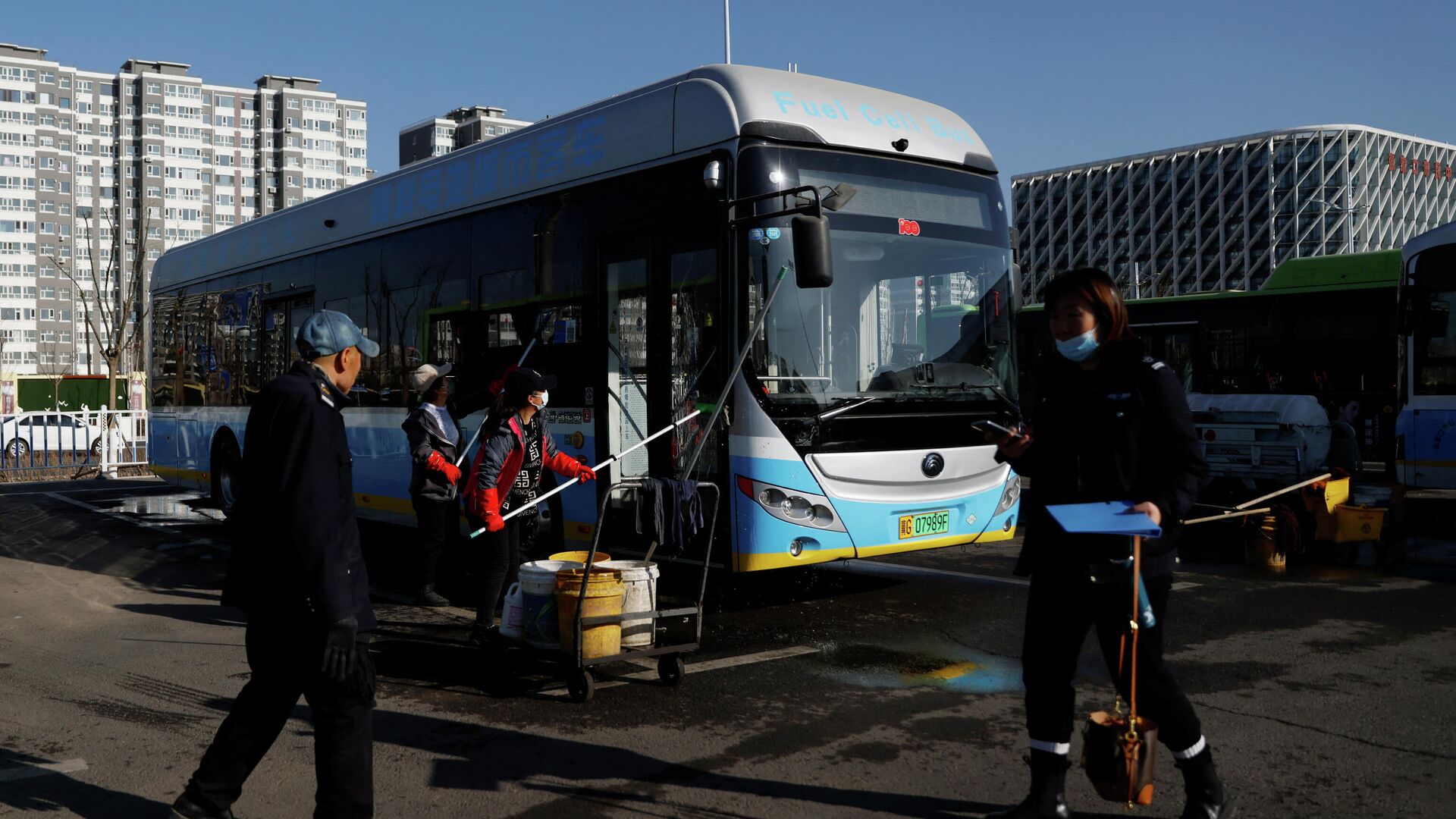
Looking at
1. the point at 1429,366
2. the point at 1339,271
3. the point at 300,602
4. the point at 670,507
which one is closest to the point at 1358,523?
the point at 1429,366

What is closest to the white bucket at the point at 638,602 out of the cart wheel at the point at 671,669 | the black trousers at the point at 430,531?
the cart wheel at the point at 671,669

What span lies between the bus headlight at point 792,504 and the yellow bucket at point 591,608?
5.04 ft

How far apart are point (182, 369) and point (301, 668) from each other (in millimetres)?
12818

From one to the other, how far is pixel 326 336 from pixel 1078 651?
2782 millimetres

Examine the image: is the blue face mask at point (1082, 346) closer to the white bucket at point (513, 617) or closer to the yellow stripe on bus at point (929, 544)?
the white bucket at point (513, 617)

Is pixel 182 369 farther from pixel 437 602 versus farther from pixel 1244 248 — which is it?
pixel 1244 248

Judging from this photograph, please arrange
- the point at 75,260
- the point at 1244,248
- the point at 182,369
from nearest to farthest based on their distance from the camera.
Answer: the point at 182,369
the point at 1244,248
the point at 75,260

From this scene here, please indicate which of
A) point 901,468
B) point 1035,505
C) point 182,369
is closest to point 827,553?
point 901,468

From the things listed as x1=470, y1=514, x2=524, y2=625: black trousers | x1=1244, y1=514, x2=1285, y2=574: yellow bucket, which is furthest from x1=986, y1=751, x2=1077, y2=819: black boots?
x1=1244, y1=514, x2=1285, y2=574: yellow bucket

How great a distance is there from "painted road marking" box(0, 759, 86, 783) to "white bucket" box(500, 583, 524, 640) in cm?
206

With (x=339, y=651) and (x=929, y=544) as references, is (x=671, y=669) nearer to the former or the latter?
(x=929, y=544)

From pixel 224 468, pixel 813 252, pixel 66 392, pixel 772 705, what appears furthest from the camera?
pixel 66 392

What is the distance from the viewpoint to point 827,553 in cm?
770

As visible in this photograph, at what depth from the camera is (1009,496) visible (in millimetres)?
8750
